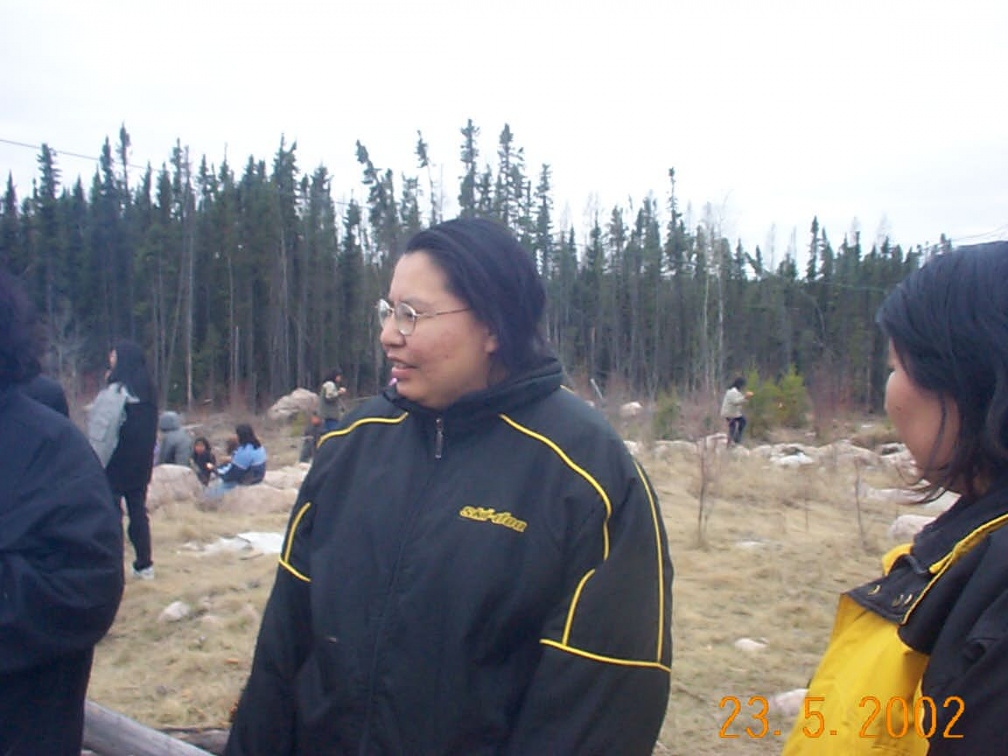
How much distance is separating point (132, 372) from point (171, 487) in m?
4.40

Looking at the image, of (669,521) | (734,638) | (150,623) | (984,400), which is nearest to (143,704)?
(150,623)

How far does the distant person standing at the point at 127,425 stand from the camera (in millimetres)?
5988

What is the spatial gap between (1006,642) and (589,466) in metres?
0.80

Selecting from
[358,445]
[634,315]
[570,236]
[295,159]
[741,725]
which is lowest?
[741,725]

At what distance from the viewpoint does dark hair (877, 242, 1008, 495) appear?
4.44ft

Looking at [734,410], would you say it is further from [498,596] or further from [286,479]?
[498,596]

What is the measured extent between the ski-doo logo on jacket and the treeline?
39230mm

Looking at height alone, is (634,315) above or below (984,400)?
above

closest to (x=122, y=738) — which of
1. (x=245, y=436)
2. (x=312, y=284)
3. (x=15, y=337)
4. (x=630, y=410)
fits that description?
(x=15, y=337)

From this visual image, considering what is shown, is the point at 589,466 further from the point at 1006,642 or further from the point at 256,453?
the point at 256,453

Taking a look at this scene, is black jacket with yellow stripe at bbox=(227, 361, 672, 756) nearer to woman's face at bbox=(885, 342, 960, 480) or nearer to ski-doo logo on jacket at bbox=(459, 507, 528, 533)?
ski-doo logo on jacket at bbox=(459, 507, 528, 533)

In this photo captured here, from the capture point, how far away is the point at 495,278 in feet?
6.34

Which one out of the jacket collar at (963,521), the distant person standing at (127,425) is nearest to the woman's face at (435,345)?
the jacket collar at (963,521)

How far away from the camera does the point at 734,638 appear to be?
5688 mm
